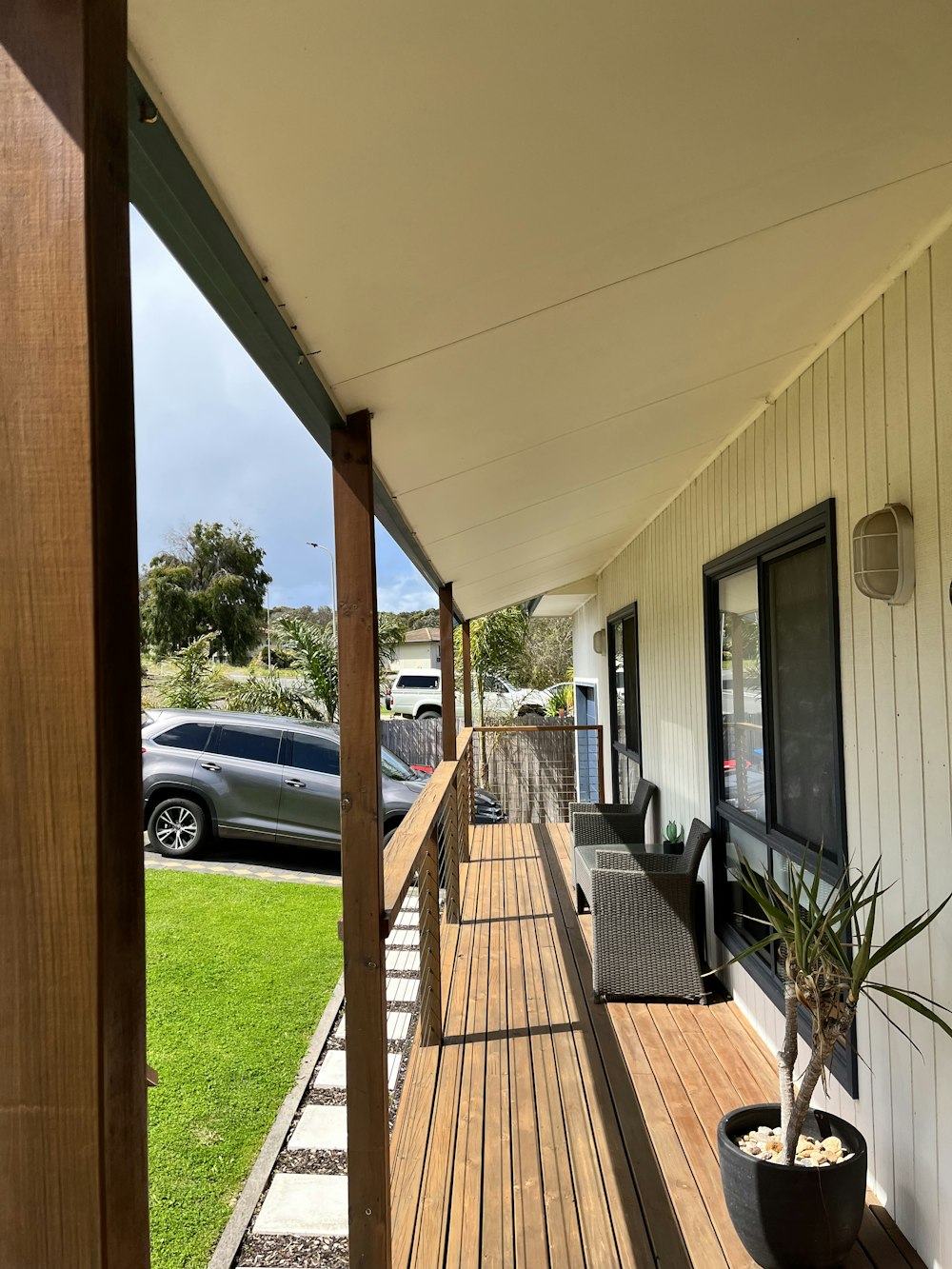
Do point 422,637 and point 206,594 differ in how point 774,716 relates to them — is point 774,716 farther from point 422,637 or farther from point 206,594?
point 422,637

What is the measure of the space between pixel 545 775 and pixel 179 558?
22914 mm

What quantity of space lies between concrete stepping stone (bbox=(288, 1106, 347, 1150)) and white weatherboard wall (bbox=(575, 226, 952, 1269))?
Answer: 1.78m

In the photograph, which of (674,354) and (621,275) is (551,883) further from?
(621,275)

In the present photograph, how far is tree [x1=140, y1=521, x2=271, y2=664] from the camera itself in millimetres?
25891

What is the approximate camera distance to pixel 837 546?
2.51m

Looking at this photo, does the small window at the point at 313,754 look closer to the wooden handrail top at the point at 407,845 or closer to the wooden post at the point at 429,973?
the wooden handrail top at the point at 407,845

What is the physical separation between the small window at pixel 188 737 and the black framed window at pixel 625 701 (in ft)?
13.2

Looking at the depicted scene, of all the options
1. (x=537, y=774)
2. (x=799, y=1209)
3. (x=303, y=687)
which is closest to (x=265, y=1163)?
(x=799, y=1209)

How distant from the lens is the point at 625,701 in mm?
7152

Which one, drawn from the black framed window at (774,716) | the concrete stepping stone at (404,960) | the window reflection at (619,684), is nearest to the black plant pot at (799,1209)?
the black framed window at (774,716)

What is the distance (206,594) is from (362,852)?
27352mm

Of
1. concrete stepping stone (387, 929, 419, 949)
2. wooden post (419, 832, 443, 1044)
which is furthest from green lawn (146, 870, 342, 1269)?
wooden post (419, 832, 443, 1044)

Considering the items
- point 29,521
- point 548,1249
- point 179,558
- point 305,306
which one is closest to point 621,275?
point 305,306

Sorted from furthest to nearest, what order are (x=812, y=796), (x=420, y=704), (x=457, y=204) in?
(x=420, y=704)
(x=812, y=796)
(x=457, y=204)
